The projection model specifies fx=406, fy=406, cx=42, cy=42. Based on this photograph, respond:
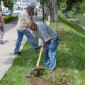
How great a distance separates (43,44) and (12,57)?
3264 mm

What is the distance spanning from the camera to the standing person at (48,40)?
32.0 ft

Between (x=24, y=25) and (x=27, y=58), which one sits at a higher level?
(x=24, y=25)

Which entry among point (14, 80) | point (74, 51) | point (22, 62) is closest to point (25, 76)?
point (14, 80)

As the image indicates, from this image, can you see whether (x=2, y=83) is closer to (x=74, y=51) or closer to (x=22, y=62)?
(x=22, y=62)

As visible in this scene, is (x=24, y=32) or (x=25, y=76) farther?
(x=24, y=32)

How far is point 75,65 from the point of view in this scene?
11.5 metres

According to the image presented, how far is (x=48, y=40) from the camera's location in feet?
33.4

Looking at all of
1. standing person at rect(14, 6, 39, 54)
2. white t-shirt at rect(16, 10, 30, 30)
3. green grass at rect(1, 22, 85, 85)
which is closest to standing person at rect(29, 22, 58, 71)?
green grass at rect(1, 22, 85, 85)

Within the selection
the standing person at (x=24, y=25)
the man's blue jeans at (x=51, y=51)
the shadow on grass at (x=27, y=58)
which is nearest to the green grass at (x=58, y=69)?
the shadow on grass at (x=27, y=58)

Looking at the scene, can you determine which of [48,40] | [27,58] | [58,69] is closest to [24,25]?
[27,58]

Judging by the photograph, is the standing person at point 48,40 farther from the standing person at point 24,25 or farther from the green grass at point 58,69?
the standing person at point 24,25

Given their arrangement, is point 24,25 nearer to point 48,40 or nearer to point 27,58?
point 27,58

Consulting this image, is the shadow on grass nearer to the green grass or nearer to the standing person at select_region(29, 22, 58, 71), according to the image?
the green grass

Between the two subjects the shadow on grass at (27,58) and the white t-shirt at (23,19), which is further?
the white t-shirt at (23,19)
